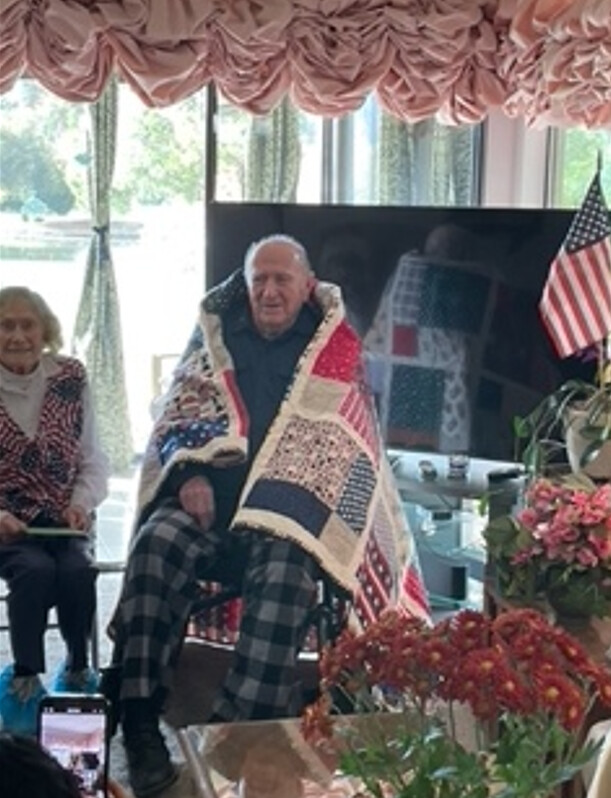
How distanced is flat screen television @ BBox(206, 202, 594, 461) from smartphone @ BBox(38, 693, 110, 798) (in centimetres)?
172

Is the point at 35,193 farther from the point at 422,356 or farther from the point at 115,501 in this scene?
the point at 422,356

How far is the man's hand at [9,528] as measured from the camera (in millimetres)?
3227

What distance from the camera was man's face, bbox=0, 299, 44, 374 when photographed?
134 inches

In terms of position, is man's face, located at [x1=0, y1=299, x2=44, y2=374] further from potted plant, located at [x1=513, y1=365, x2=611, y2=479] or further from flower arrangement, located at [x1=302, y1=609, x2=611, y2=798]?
flower arrangement, located at [x1=302, y1=609, x2=611, y2=798]

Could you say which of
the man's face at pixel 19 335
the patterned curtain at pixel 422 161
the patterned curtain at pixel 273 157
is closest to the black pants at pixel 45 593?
the man's face at pixel 19 335

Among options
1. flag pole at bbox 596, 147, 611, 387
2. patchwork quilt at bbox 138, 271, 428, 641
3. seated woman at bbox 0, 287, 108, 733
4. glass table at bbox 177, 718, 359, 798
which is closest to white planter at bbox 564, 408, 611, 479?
flag pole at bbox 596, 147, 611, 387

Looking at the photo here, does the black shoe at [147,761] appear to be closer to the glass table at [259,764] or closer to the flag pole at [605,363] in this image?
the glass table at [259,764]

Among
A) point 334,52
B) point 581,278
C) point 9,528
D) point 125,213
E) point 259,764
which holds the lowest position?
point 259,764

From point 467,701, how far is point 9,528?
1.94 meters

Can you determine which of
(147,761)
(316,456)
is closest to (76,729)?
(147,761)

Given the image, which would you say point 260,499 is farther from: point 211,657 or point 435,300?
point 435,300

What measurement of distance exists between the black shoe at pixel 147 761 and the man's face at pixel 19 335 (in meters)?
1.05

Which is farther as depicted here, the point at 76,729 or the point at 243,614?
the point at 243,614

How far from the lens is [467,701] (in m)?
1.54
